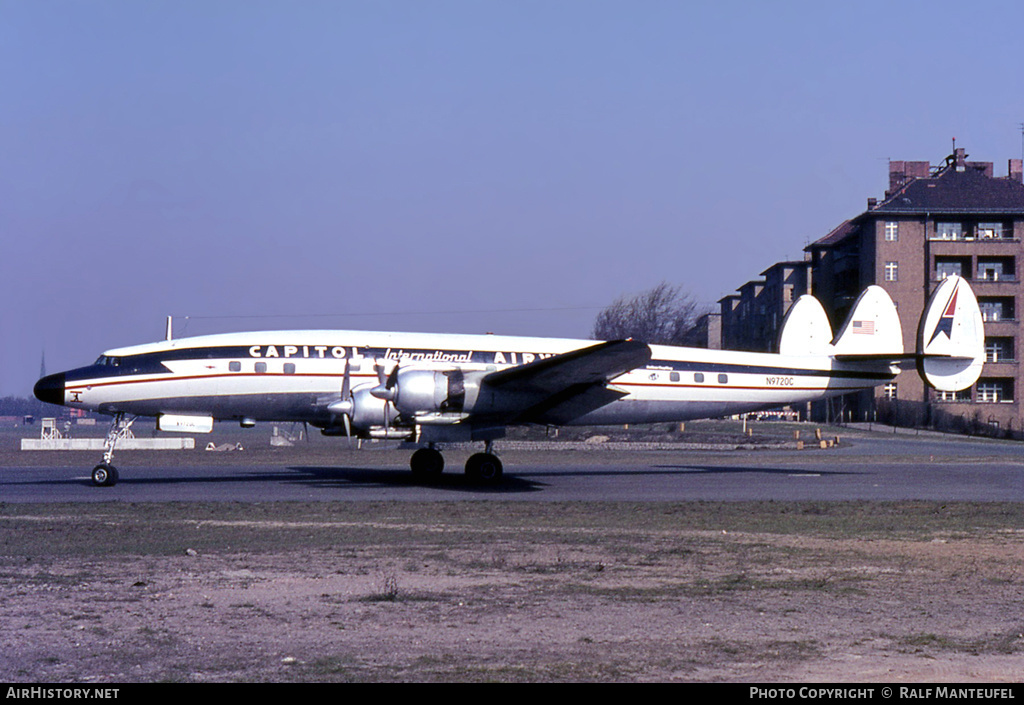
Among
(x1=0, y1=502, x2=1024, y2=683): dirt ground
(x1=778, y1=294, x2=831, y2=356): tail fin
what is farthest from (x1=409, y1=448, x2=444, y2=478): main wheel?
(x1=778, y1=294, x2=831, y2=356): tail fin

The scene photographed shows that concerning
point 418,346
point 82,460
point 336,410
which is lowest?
point 82,460

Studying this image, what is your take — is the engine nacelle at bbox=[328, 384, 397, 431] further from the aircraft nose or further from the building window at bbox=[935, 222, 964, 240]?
the building window at bbox=[935, 222, 964, 240]

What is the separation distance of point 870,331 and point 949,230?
53762mm

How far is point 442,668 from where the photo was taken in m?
6.52

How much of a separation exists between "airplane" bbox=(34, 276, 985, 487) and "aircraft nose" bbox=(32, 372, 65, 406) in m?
0.02

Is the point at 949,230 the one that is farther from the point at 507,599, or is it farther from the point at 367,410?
the point at 507,599

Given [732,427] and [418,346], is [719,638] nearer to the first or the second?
[418,346]

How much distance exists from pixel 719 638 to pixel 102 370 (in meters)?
18.5

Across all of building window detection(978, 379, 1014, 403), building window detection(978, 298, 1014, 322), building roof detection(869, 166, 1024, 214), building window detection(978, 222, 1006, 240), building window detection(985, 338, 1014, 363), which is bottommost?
building window detection(978, 379, 1014, 403)

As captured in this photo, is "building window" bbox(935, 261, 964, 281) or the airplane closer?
the airplane

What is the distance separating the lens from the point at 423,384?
20953 millimetres

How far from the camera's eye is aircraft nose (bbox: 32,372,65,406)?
22.0 metres

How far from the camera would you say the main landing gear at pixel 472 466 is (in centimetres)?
2291
